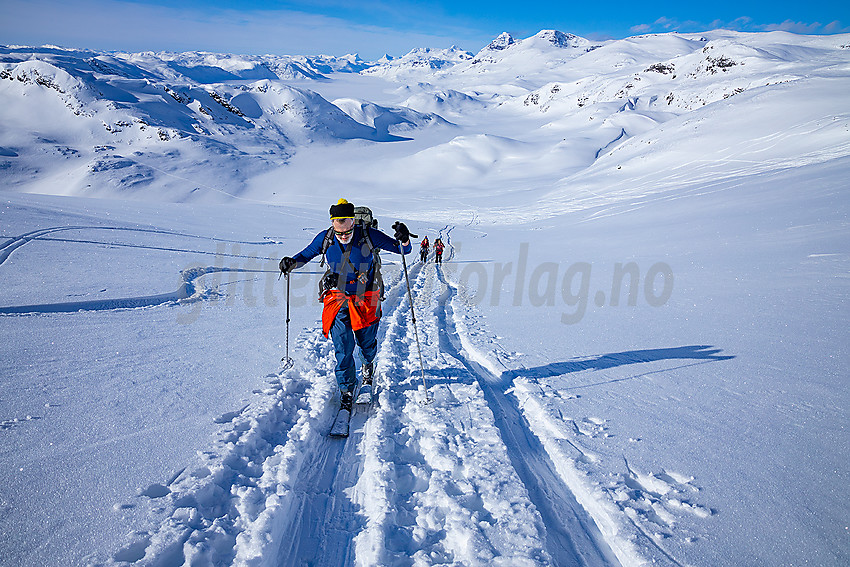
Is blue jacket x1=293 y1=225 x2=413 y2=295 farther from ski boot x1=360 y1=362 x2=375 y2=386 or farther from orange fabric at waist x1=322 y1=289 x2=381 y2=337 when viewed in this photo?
ski boot x1=360 y1=362 x2=375 y2=386

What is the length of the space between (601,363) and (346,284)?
3291mm

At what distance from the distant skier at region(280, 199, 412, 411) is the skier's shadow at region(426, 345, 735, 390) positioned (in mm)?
1142

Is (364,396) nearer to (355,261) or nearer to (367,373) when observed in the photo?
(367,373)

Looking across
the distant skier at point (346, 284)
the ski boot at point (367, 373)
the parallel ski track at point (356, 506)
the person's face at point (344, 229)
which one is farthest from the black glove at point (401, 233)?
the parallel ski track at point (356, 506)

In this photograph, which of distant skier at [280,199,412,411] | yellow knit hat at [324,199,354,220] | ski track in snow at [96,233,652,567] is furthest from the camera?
distant skier at [280,199,412,411]

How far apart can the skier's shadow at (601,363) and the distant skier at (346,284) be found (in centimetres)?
114

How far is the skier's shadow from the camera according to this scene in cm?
469

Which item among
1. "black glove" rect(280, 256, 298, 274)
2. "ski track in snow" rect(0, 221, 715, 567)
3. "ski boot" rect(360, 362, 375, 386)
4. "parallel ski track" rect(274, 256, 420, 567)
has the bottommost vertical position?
"parallel ski track" rect(274, 256, 420, 567)

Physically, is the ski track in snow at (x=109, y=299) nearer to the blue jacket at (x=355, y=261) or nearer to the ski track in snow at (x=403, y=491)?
the ski track in snow at (x=403, y=491)

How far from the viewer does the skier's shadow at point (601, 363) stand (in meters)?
4.69

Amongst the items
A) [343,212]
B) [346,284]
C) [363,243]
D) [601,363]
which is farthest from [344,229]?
[601,363]

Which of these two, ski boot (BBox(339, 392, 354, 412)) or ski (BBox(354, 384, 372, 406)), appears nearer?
ski boot (BBox(339, 392, 354, 412))

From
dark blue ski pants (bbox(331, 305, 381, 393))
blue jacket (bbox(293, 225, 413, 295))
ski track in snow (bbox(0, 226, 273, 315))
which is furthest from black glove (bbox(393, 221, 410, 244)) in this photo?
ski track in snow (bbox(0, 226, 273, 315))

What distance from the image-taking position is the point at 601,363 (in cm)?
496
